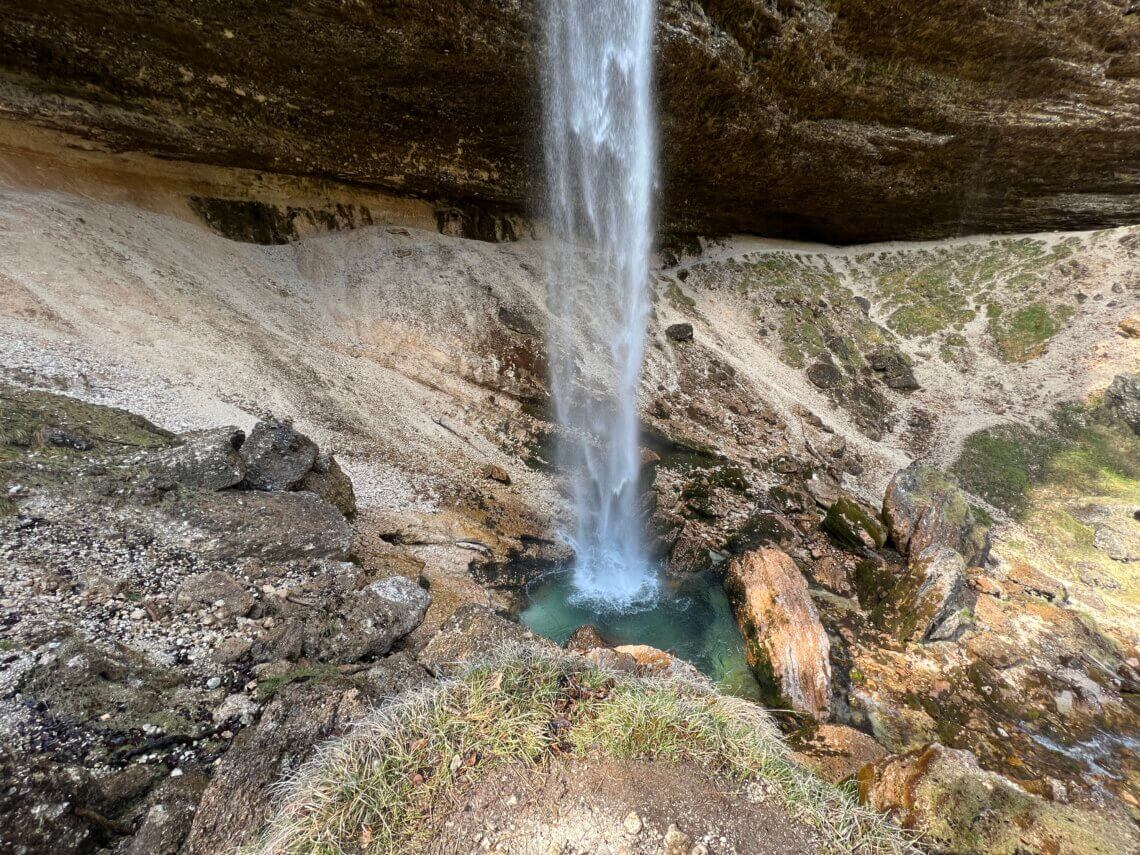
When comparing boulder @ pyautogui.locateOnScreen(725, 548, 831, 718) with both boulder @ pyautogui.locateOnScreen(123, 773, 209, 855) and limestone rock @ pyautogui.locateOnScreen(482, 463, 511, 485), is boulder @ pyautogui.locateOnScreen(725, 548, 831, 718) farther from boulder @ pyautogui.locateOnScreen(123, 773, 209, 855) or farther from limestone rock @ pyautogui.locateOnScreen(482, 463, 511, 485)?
boulder @ pyautogui.locateOnScreen(123, 773, 209, 855)

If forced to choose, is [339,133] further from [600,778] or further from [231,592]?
[600,778]

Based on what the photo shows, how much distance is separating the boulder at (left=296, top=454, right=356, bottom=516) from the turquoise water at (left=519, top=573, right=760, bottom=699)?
397 centimetres

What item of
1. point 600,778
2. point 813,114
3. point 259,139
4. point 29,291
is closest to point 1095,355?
point 813,114

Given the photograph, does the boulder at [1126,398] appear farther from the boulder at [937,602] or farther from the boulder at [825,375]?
the boulder at [937,602]

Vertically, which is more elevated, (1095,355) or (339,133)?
(339,133)

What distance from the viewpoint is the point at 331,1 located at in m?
9.77

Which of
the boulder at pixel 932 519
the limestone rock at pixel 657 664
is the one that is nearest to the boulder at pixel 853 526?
the boulder at pixel 932 519

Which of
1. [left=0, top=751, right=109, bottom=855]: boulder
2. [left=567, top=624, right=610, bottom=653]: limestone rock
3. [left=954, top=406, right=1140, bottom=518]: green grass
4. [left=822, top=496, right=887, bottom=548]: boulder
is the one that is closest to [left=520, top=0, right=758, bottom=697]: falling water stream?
[left=567, top=624, right=610, bottom=653]: limestone rock

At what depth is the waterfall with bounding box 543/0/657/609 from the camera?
11125 mm

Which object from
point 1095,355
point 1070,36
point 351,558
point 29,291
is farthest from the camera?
point 1095,355

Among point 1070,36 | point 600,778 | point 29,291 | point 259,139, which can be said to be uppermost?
point 1070,36

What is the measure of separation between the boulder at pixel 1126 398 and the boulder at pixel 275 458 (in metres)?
26.7

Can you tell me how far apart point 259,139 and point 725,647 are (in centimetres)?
1952

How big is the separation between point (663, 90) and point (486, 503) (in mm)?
12674
